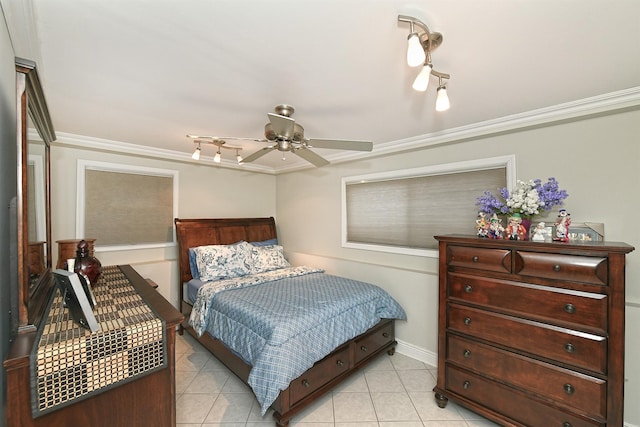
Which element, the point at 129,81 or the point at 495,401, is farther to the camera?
the point at 495,401

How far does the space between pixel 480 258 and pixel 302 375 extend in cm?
160

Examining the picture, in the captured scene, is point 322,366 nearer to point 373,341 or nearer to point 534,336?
point 373,341

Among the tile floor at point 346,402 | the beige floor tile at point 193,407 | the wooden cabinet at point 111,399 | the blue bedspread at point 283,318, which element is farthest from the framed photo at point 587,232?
the beige floor tile at point 193,407

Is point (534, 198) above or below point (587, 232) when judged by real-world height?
above

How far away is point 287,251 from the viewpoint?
4.37m

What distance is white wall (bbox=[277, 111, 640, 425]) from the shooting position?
5.90 feet

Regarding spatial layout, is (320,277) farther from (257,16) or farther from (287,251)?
(257,16)

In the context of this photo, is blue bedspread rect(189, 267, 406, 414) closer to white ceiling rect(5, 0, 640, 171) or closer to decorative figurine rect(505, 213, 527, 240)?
decorative figurine rect(505, 213, 527, 240)

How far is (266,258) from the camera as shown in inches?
143

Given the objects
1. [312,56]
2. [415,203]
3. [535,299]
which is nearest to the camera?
[312,56]

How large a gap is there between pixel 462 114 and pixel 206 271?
3117 mm

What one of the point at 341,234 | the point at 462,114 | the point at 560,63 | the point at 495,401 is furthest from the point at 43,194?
the point at 495,401

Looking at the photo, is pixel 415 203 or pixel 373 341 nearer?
pixel 373 341

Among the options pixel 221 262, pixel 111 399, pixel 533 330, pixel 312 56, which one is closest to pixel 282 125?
pixel 312 56
